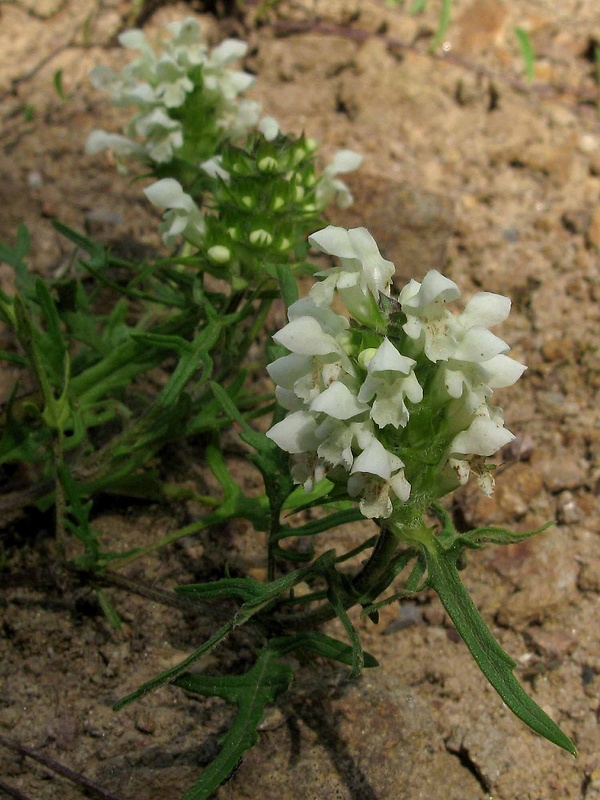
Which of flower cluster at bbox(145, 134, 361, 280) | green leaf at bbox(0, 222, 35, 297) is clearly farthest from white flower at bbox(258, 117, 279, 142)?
green leaf at bbox(0, 222, 35, 297)

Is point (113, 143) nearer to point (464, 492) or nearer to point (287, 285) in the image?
point (287, 285)

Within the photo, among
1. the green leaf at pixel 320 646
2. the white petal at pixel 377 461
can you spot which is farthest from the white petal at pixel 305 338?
the green leaf at pixel 320 646

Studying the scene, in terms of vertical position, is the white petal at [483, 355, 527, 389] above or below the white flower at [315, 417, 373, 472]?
above

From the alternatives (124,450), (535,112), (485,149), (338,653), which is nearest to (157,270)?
(124,450)

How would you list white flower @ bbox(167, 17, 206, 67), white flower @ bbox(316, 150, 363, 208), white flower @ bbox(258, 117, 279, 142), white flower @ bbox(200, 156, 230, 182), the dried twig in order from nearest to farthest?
the dried twig < white flower @ bbox(200, 156, 230, 182) < white flower @ bbox(258, 117, 279, 142) < white flower @ bbox(316, 150, 363, 208) < white flower @ bbox(167, 17, 206, 67)

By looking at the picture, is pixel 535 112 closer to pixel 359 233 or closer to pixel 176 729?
pixel 359 233

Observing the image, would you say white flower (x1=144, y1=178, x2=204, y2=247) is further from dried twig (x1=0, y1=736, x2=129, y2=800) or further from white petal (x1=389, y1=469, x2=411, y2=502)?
dried twig (x1=0, y1=736, x2=129, y2=800)

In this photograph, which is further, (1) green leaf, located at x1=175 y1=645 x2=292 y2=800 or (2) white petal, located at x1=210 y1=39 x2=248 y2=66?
(2) white petal, located at x1=210 y1=39 x2=248 y2=66
